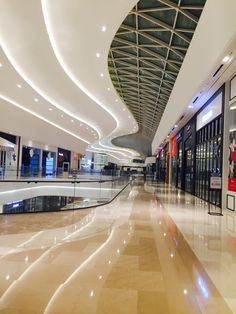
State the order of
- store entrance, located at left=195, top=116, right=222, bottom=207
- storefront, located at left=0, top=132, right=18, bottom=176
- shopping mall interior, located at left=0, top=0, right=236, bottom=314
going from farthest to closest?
storefront, located at left=0, top=132, right=18, bottom=176, store entrance, located at left=195, top=116, right=222, bottom=207, shopping mall interior, located at left=0, top=0, right=236, bottom=314

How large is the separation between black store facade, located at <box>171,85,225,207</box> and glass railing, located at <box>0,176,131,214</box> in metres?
4.11

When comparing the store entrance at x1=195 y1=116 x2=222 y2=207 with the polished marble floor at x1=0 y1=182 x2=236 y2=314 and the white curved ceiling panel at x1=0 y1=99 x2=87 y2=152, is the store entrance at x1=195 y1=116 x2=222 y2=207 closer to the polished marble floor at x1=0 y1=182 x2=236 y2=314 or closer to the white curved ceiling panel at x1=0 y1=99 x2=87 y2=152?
the polished marble floor at x1=0 y1=182 x2=236 y2=314

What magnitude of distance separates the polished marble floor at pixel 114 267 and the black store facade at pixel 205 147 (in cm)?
450

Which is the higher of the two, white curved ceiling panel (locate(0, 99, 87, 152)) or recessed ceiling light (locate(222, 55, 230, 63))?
white curved ceiling panel (locate(0, 99, 87, 152))

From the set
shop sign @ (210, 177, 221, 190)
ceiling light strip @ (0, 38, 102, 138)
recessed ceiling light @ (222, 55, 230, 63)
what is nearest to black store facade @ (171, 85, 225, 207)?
shop sign @ (210, 177, 221, 190)

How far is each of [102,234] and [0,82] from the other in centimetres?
1081

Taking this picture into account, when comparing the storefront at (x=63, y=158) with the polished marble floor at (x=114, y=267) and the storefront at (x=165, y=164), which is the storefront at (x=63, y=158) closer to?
the storefront at (x=165, y=164)

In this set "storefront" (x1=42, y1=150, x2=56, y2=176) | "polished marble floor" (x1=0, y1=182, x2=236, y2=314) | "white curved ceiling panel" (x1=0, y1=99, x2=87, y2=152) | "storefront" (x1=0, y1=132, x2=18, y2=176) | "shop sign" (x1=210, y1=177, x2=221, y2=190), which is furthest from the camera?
"storefront" (x1=42, y1=150, x2=56, y2=176)

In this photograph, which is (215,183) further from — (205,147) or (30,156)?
(30,156)

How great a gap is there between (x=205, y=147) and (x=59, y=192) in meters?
7.77

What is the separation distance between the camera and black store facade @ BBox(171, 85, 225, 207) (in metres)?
10.3

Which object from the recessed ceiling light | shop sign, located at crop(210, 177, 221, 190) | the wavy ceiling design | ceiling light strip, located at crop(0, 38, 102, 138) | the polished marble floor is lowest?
the polished marble floor

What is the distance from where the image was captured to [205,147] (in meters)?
12.8

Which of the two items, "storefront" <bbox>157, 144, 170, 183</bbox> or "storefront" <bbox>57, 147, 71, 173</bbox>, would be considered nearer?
"storefront" <bbox>157, 144, 170, 183</bbox>
